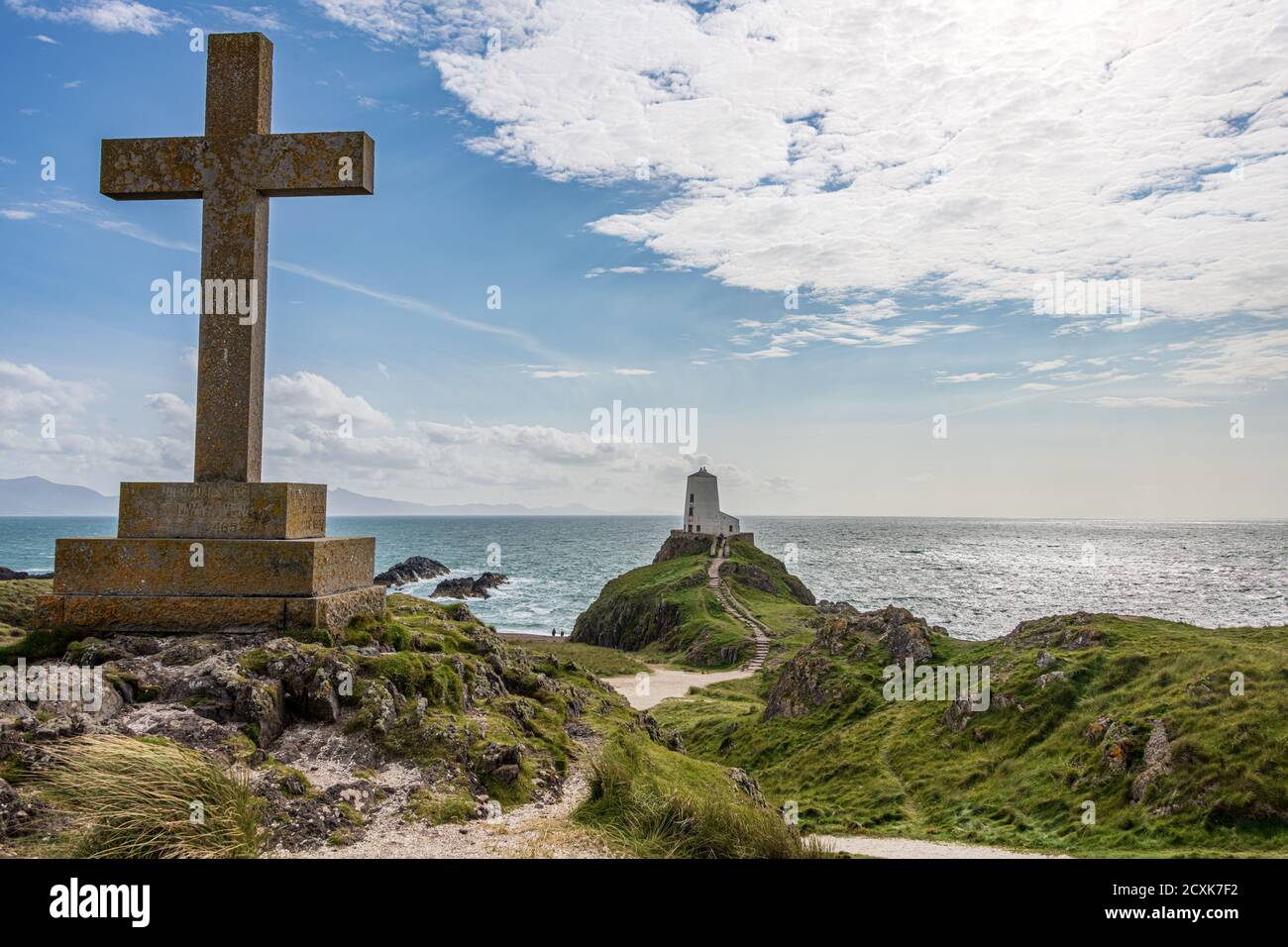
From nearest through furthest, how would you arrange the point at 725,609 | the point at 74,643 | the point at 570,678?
1. the point at 74,643
2. the point at 570,678
3. the point at 725,609

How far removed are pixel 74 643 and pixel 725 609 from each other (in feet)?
174

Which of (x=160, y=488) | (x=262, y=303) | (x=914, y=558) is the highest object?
(x=262, y=303)

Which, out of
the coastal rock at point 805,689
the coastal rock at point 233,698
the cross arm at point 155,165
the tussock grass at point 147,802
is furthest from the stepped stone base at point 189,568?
the coastal rock at point 805,689

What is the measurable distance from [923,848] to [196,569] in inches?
441

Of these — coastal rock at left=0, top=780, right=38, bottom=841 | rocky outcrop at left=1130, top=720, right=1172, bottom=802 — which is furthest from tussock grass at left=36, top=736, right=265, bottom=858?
rocky outcrop at left=1130, top=720, right=1172, bottom=802

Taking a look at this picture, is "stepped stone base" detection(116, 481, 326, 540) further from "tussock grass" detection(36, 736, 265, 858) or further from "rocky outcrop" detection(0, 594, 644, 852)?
"tussock grass" detection(36, 736, 265, 858)

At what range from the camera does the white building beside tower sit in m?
91.6

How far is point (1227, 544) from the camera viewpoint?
196875 millimetres

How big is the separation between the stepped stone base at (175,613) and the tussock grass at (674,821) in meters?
3.68

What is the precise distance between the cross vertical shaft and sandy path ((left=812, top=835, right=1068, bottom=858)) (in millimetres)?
9455

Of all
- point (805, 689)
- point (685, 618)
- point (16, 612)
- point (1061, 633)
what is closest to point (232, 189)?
point (16, 612)

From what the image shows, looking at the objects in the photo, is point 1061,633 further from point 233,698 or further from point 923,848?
point 233,698

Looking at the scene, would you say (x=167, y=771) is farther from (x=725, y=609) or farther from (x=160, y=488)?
(x=725, y=609)
